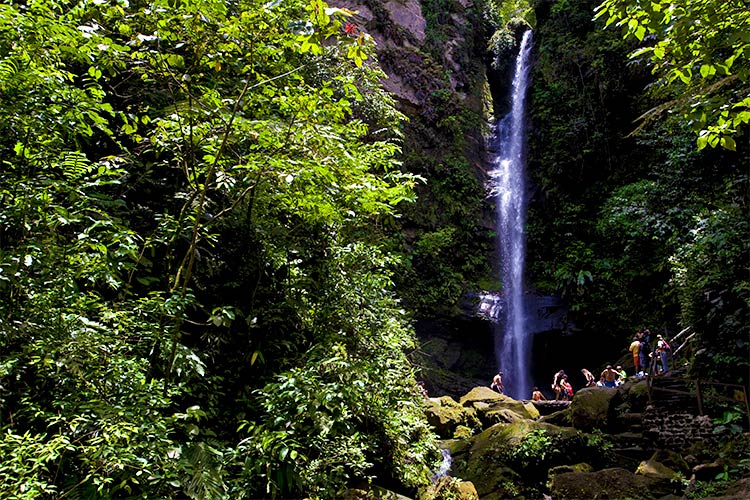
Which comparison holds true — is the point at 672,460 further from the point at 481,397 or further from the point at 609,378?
the point at 481,397

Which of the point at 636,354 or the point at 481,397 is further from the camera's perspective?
Answer: the point at 481,397

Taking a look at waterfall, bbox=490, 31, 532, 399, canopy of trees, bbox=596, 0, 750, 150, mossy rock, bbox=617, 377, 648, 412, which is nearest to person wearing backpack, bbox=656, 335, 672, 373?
mossy rock, bbox=617, 377, 648, 412

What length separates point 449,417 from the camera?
35.5 feet

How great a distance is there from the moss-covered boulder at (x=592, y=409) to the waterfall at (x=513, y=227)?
7023 mm

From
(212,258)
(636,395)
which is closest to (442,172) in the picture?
(636,395)

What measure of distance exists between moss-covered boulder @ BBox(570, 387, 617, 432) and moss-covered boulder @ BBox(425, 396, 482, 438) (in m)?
2.42

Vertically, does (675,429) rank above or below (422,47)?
below

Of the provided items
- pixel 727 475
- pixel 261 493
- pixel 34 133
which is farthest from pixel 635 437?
pixel 34 133

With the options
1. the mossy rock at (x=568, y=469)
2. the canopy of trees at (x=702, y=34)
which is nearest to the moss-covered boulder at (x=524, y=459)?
the mossy rock at (x=568, y=469)

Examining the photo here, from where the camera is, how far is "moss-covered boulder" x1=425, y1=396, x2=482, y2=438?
10.5 m

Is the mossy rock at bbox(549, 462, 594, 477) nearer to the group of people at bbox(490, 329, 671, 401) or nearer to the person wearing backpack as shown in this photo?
the group of people at bbox(490, 329, 671, 401)

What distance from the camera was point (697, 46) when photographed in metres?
2.74

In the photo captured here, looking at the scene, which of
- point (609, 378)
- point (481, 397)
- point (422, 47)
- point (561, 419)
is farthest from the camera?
point (422, 47)

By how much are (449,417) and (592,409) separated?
3071 millimetres
